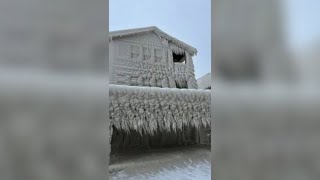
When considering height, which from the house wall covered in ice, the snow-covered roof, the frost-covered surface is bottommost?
the frost-covered surface

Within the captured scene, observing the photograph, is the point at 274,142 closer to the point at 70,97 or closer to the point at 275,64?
the point at 275,64

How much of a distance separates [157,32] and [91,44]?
233 centimetres

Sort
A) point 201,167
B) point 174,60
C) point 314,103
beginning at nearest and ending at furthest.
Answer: point 314,103, point 201,167, point 174,60

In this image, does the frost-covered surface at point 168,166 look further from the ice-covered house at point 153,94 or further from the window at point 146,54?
the window at point 146,54

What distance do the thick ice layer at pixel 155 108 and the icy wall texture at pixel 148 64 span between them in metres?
0.60

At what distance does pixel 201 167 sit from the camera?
57.3 inches

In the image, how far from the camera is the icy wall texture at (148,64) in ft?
7.42

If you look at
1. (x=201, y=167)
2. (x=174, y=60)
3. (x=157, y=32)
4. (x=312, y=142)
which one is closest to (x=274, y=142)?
Result: (x=312, y=142)

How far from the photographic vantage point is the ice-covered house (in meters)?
1.52

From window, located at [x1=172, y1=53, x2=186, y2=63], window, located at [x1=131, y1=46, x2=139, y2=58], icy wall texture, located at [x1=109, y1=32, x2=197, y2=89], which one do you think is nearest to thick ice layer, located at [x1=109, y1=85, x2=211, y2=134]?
icy wall texture, located at [x1=109, y1=32, x2=197, y2=89]

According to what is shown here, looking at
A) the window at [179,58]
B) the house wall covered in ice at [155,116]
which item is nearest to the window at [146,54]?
the window at [179,58]

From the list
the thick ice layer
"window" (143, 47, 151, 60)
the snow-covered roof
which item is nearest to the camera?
the thick ice layer

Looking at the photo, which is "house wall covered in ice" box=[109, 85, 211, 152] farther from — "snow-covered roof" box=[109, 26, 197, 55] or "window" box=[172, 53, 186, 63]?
"window" box=[172, 53, 186, 63]

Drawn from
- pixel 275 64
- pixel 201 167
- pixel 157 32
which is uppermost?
pixel 157 32
